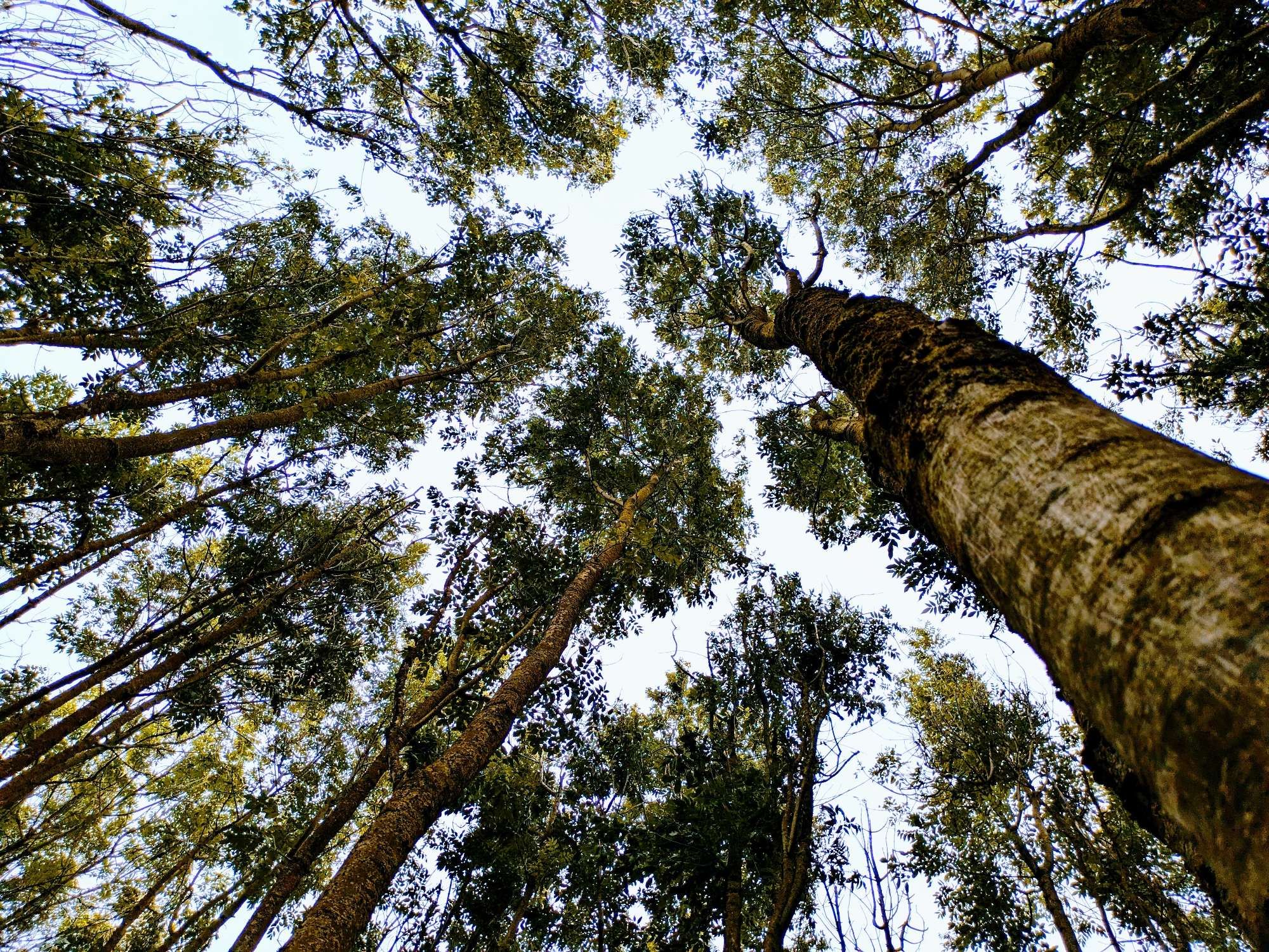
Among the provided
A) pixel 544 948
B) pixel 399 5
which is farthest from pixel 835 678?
pixel 399 5

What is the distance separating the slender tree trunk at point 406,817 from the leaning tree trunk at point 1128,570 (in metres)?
3.90

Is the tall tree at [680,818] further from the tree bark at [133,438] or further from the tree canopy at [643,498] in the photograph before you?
the tree bark at [133,438]

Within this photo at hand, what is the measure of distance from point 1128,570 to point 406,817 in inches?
173

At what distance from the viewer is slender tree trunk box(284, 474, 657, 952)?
3092 millimetres

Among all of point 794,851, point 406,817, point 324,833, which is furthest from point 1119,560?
point 324,833

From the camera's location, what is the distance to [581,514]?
36.2 ft

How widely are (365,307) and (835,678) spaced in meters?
8.68

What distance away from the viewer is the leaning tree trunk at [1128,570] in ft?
1.82

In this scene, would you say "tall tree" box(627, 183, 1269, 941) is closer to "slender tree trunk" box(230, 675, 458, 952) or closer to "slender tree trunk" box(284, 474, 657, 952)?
"slender tree trunk" box(284, 474, 657, 952)

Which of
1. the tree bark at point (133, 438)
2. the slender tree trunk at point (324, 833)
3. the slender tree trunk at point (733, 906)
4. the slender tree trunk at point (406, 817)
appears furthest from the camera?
the slender tree trunk at point (324, 833)

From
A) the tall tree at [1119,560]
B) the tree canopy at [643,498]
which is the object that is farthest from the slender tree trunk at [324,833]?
the tall tree at [1119,560]

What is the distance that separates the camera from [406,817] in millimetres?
3738

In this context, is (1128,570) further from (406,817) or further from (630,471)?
(630,471)

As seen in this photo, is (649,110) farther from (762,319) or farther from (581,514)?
(581,514)
